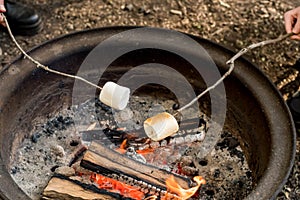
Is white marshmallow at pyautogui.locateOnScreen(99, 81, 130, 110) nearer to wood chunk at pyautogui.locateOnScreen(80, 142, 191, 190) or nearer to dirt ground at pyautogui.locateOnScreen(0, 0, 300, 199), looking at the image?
wood chunk at pyautogui.locateOnScreen(80, 142, 191, 190)

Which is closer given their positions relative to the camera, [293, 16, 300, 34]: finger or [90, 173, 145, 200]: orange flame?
[90, 173, 145, 200]: orange flame

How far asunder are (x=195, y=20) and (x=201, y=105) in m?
0.92

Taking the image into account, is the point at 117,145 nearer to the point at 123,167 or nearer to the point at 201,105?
the point at 123,167

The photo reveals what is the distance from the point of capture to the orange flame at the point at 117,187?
228 centimetres

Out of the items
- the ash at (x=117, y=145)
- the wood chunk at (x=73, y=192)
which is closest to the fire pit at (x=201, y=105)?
the ash at (x=117, y=145)

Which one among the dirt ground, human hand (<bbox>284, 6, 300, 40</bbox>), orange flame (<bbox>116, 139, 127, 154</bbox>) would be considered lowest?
orange flame (<bbox>116, 139, 127, 154</bbox>)

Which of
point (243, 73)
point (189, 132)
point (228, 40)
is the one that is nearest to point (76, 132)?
point (189, 132)

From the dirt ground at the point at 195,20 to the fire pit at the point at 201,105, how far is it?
28.5 inches

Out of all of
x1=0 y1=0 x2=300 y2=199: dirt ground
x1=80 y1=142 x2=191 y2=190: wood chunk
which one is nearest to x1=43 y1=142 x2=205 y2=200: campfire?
x1=80 y1=142 x2=191 y2=190: wood chunk

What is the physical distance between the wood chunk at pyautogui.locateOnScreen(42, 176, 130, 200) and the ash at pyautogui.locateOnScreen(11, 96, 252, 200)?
17 cm

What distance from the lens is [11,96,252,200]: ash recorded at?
2436mm

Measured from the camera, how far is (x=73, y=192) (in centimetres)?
215

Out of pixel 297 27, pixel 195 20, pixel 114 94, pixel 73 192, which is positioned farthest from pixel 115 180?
pixel 195 20

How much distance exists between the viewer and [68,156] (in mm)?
2525
